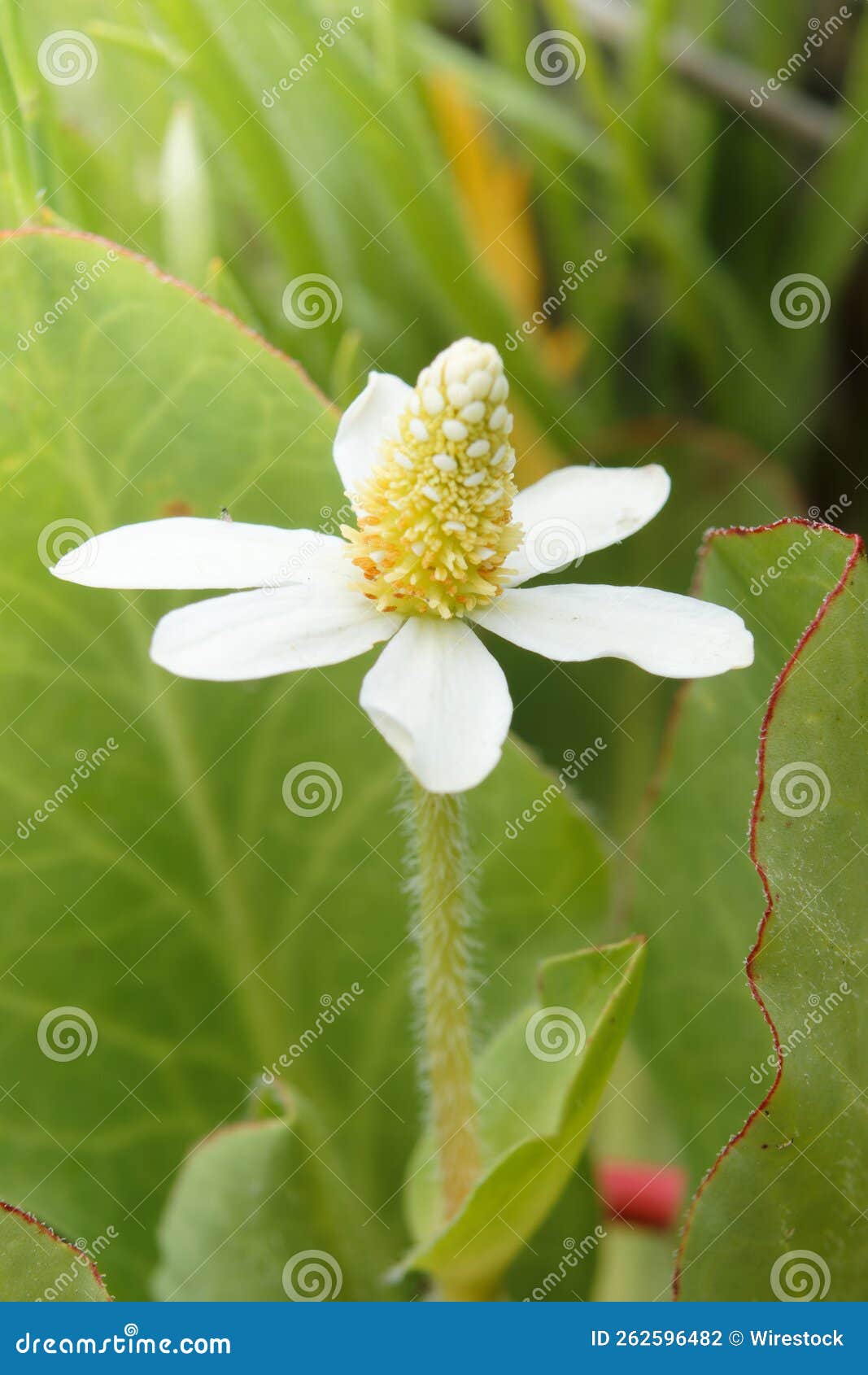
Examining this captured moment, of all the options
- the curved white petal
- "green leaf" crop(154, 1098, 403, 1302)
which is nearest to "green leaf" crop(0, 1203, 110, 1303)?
"green leaf" crop(154, 1098, 403, 1302)

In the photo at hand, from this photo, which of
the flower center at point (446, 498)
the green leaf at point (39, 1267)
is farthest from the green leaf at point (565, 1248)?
the flower center at point (446, 498)

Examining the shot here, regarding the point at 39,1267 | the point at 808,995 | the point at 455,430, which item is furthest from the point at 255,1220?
the point at 455,430

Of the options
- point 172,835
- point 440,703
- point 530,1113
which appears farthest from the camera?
point 172,835

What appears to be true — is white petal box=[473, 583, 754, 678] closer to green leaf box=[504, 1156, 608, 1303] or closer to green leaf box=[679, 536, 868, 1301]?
green leaf box=[679, 536, 868, 1301]

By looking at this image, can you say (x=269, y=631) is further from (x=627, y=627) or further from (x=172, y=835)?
(x=172, y=835)

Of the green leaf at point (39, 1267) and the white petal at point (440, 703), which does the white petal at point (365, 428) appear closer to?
the white petal at point (440, 703)

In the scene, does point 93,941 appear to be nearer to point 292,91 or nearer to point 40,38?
point 292,91
